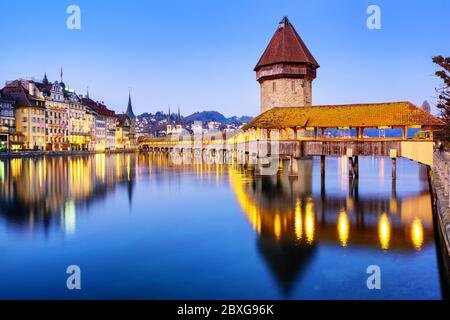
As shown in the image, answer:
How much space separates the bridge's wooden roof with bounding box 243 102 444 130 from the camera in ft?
84.5

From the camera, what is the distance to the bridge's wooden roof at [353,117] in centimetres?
2577

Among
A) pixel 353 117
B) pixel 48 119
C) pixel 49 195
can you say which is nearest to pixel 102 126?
pixel 48 119

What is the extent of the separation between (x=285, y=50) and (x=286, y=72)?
303cm

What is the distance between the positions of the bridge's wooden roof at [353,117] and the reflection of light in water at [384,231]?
9666 millimetres

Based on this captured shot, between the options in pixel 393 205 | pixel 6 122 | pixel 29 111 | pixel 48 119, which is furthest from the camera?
pixel 48 119

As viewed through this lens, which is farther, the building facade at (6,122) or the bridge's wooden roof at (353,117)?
the building facade at (6,122)

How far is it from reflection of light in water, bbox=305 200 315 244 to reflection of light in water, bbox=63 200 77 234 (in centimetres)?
895

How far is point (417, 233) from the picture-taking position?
14.8m

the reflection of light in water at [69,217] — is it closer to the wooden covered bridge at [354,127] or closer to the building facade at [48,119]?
the wooden covered bridge at [354,127]

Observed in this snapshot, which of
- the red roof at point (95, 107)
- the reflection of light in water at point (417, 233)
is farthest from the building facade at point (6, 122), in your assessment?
the reflection of light in water at point (417, 233)

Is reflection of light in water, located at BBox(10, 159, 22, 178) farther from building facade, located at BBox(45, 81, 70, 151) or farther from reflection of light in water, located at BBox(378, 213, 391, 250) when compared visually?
building facade, located at BBox(45, 81, 70, 151)

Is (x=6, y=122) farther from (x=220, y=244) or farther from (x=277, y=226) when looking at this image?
(x=220, y=244)

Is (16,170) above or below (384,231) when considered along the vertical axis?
above

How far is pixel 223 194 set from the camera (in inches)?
1047
